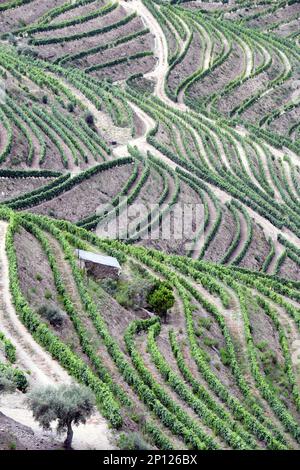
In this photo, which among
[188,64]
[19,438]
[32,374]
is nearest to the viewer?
[19,438]

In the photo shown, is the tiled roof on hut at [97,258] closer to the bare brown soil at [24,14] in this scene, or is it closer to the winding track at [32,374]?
the winding track at [32,374]

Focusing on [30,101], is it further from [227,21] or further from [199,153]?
[227,21]

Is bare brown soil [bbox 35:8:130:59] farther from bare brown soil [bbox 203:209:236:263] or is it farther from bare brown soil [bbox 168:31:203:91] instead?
bare brown soil [bbox 203:209:236:263]

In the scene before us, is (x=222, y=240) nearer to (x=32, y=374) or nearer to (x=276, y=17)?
(x=32, y=374)

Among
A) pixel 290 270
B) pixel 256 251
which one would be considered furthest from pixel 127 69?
pixel 290 270

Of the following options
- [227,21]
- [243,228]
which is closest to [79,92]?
[243,228]

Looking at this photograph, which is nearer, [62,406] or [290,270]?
[62,406]

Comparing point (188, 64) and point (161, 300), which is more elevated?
point (161, 300)
